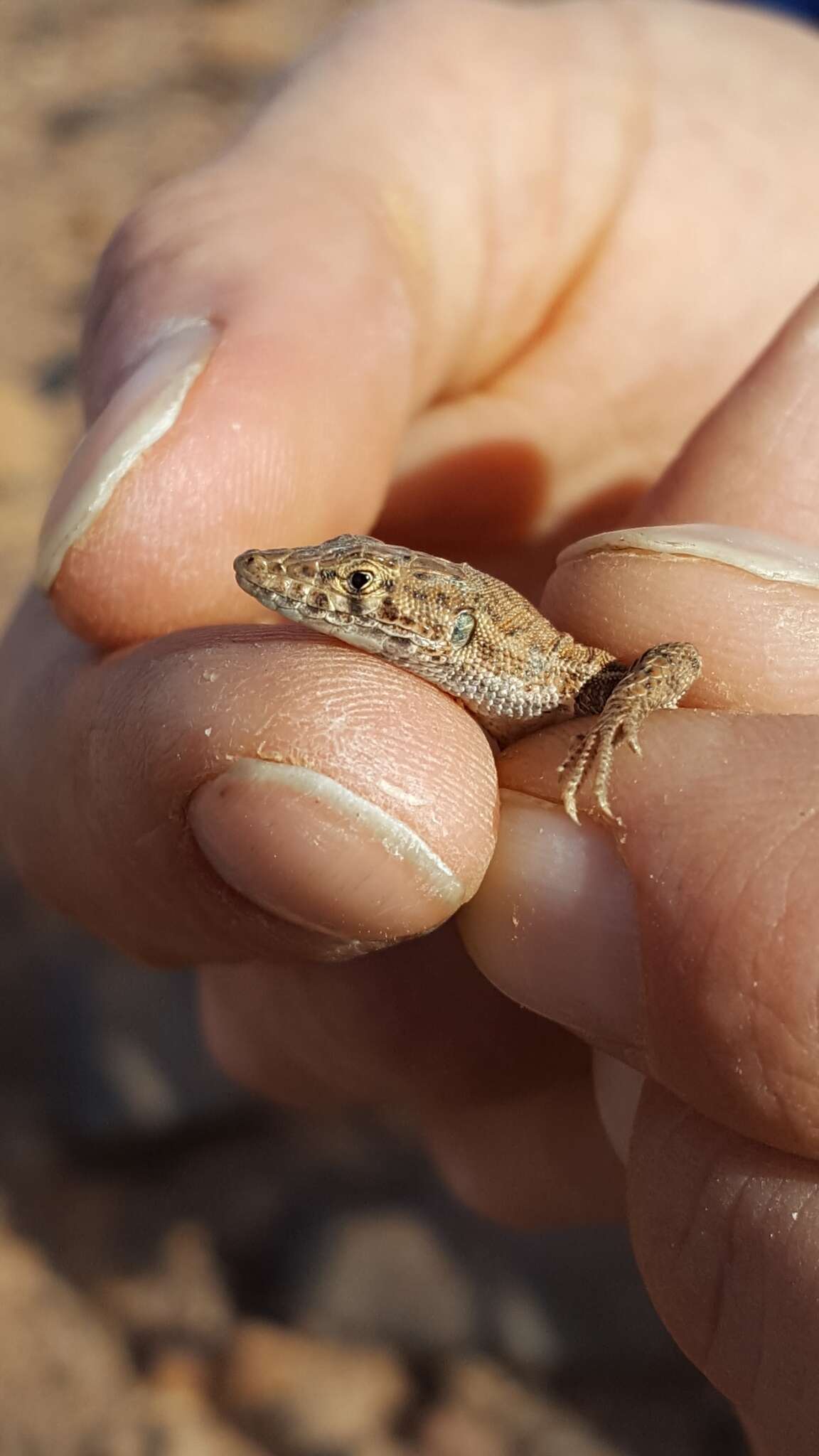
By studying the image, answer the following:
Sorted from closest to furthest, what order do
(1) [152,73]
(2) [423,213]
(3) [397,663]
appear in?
1. (3) [397,663]
2. (2) [423,213]
3. (1) [152,73]

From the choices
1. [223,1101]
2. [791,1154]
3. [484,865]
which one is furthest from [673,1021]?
[223,1101]

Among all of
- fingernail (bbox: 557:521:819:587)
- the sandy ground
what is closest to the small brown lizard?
fingernail (bbox: 557:521:819:587)

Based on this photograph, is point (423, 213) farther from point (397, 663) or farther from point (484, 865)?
point (484, 865)

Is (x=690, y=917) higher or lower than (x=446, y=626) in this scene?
lower

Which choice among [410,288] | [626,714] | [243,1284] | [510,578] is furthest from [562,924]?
[243,1284]

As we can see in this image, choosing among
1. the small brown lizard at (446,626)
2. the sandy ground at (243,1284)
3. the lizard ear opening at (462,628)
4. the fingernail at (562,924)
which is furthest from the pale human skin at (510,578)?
the sandy ground at (243,1284)

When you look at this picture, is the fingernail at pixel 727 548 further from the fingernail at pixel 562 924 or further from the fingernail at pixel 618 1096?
the fingernail at pixel 618 1096

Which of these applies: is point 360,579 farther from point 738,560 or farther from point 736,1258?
point 736,1258
